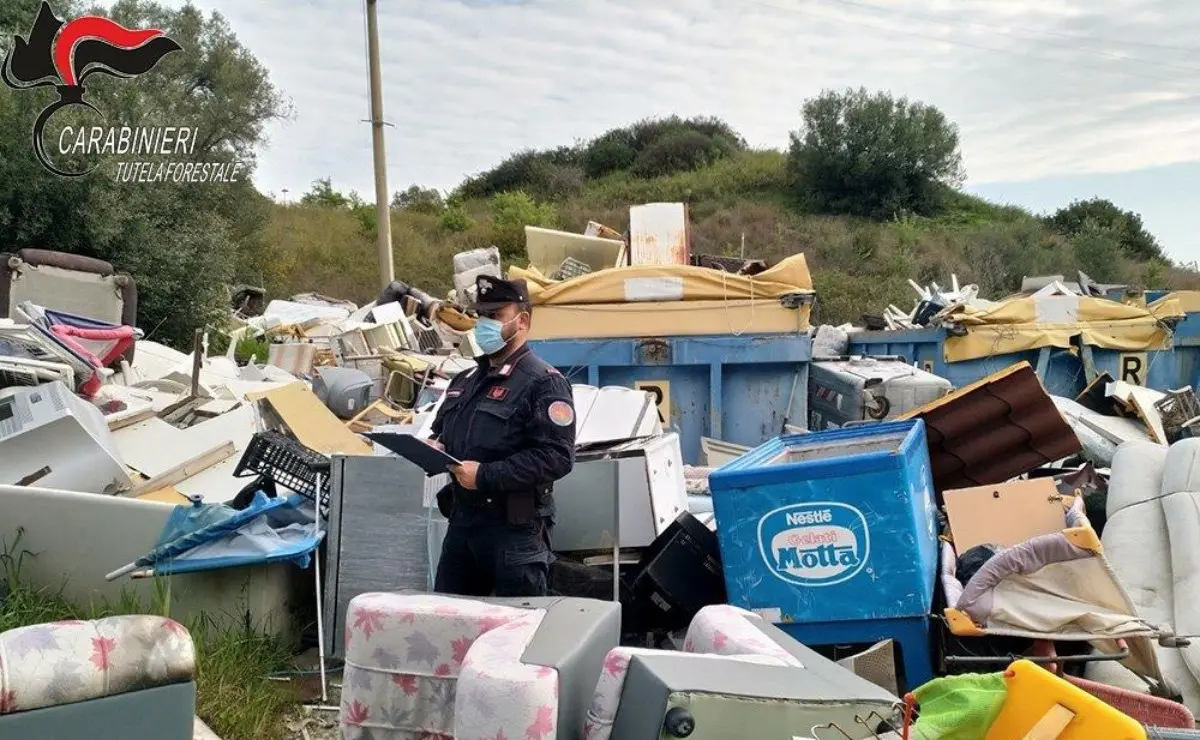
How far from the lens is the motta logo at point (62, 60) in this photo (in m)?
11.0

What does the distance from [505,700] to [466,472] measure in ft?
4.19

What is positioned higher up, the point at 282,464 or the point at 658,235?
the point at 658,235

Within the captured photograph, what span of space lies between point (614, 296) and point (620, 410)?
1.32m

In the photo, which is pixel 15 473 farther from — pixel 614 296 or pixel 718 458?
pixel 718 458

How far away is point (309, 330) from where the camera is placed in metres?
11.8

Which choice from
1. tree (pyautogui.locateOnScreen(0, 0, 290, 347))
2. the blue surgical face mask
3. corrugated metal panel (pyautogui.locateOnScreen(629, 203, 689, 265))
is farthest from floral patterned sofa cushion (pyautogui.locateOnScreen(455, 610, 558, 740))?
tree (pyautogui.locateOnScreen(0, 0, 290, 347))

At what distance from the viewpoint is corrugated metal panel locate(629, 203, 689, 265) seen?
7102 millimetres

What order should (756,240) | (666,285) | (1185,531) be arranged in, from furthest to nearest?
(756,240) < (666,285) < (1185,531)

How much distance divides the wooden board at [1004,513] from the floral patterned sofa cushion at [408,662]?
239 centimetres

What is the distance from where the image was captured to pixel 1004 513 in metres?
4.07

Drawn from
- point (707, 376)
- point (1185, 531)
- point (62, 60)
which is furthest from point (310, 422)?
point (62, 60)

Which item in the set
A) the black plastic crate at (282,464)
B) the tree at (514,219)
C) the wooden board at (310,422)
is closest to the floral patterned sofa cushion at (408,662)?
the black plastic crate at (282,464)

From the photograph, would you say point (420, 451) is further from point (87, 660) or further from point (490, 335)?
point (87, 660)

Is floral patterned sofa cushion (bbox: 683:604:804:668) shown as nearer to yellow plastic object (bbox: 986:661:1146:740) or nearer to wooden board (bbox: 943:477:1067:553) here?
yellow plastic object (bbox: 986:661:1146:740)
